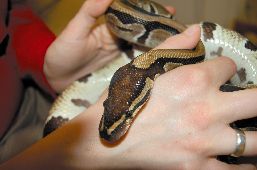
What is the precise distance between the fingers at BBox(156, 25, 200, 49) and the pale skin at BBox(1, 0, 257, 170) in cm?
18

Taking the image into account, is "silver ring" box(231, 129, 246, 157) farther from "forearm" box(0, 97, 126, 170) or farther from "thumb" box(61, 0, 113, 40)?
"thumb" box(61, 0, 113, 40)

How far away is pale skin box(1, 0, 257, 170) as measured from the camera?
1.14 meters

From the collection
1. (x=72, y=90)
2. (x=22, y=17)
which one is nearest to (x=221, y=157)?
(x=72, y=90)

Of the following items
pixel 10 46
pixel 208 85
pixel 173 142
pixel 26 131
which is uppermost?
pixel 208 85

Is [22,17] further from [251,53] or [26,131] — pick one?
[251,53]

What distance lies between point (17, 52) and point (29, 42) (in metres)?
0.09

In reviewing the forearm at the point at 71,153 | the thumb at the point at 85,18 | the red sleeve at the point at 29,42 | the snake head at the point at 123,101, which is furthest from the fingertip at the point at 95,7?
the forearm at the point at 71,153

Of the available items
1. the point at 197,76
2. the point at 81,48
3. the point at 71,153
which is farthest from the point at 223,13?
the point at 71,153

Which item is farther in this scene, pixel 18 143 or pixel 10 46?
pixel 10 46

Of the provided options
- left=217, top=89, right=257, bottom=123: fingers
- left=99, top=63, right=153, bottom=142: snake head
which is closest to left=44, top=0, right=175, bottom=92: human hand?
left=99, top=63, right=153, bottom=142: snake head

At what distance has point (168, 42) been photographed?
1390 millimetres

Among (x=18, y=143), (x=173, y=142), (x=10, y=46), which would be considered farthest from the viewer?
(x=10, y=46)

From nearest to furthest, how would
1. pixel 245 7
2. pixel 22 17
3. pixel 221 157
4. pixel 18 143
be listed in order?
pixel 221 157, pixel 18 143, pixel 22 17, pixel 245 7

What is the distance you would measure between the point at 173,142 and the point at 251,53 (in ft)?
2.42
